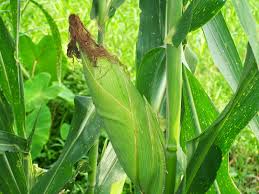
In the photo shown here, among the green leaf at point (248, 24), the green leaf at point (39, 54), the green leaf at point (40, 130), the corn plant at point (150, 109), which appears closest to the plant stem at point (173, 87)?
the corn plant at point (150, 109)

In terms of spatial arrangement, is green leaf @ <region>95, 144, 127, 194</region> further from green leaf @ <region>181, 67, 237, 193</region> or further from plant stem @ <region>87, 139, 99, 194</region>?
green leaf @ <region>181, 67, 237, 193</region>

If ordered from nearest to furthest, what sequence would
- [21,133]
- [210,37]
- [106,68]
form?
1. [106,68]
2. [210,37]
3. [21,133]

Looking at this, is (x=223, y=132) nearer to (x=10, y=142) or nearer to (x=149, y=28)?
(x=149, y=28)

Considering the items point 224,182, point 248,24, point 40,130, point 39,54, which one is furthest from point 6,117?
point 39,54

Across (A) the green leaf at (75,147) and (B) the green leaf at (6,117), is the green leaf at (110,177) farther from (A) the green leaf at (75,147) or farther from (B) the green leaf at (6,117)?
(B) the green leaf at (6,117)

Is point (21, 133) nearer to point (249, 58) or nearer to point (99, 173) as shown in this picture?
point (99, 173)

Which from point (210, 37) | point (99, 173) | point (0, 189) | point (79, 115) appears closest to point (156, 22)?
point (210, 37)
